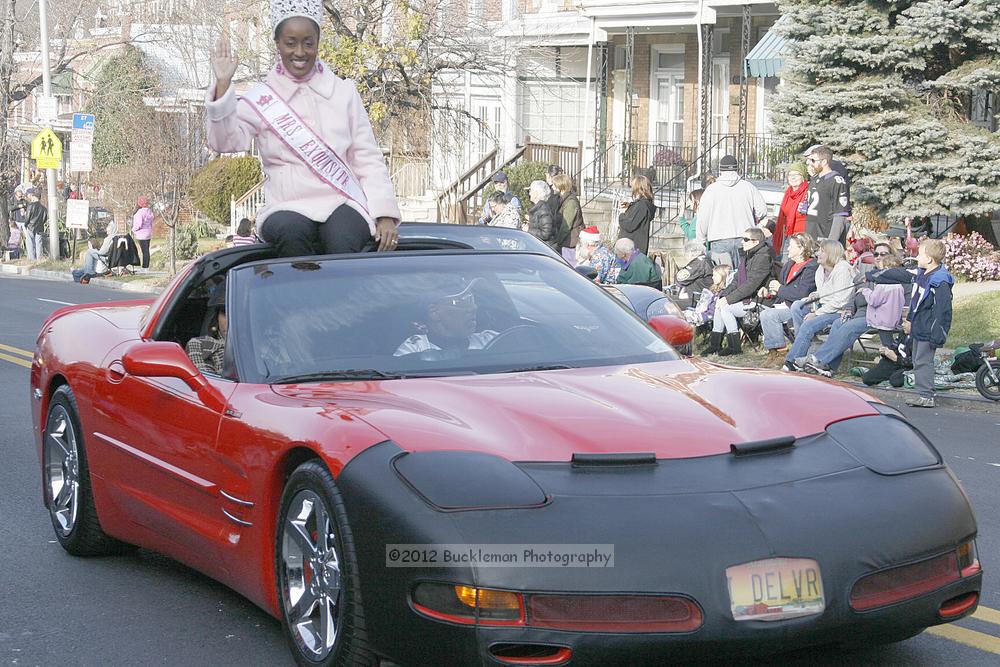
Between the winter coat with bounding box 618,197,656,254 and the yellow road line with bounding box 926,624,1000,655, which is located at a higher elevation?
the winter coat with bounding box 618,197,656,254

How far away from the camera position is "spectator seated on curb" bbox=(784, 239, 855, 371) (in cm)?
1449

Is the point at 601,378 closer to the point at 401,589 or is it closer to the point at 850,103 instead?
the point at 401,589

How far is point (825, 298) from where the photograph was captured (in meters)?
14.6

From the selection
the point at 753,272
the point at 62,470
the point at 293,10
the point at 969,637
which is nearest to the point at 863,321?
the point at 753,272

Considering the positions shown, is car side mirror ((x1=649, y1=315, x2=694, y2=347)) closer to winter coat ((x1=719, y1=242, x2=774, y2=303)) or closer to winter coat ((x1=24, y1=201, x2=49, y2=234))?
winter coat ((x1=719, y1=242, x2=774, y2=303))

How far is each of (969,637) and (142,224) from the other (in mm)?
29371

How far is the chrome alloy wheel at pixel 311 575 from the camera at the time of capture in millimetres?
4375

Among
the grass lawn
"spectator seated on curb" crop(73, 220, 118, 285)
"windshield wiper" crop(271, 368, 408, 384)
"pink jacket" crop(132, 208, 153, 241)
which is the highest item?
"windshield wiper" crop(271, 368, 408, 384)

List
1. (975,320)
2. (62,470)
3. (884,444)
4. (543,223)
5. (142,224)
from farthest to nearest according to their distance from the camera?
(142,224) → (543,223) → (975,320) → (62,470) → (884,444)

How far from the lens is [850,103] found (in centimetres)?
2020

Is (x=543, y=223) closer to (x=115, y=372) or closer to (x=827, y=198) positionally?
(x=827, y=198)

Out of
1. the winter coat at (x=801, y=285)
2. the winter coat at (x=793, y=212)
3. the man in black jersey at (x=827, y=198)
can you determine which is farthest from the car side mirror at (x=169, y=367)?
the winter coat at (x=793, y=212)

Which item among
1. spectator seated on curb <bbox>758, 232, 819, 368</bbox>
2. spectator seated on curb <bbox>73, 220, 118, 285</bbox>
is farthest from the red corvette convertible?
spectator seated on curb <bbox>73, 220, 118, 285</bbox>

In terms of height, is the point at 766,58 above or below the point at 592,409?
above
